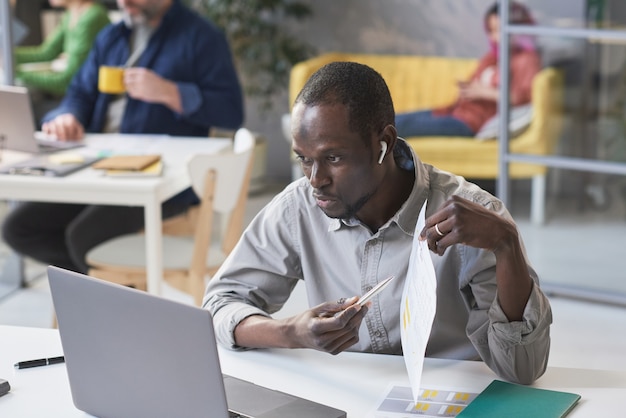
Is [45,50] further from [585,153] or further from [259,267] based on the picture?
[259,267]

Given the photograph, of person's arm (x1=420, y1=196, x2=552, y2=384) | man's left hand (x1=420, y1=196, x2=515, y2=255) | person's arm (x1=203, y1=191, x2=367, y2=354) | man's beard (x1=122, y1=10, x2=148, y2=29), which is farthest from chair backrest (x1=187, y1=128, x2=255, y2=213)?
man's left hand (x1=420, y1=196, x2=515, y2=255)

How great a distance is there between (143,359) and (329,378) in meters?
0.37

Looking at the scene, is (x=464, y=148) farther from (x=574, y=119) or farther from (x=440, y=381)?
(x=440, y=381)

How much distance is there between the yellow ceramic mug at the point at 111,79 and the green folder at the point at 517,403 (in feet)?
7.11

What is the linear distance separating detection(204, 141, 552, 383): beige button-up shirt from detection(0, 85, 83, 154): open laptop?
1610 mm

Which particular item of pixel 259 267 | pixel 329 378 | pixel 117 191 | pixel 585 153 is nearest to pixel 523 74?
pixel 585 153

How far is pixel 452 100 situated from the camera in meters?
5.53

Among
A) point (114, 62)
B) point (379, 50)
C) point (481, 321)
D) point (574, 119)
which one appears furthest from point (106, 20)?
point (481, 321)

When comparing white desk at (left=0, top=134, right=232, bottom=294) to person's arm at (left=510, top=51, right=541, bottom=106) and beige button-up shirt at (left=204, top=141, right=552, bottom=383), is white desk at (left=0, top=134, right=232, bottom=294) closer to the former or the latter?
beige button-up shirt at (left=204, top=141, right=552, bottom=383)

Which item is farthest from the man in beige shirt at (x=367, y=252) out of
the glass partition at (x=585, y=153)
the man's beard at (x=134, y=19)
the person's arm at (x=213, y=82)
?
the glass partition at (x=585, y=153)

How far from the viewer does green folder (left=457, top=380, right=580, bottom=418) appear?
1.46 meters

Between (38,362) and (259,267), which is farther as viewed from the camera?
(259,267)

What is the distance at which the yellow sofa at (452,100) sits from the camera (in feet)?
13.7

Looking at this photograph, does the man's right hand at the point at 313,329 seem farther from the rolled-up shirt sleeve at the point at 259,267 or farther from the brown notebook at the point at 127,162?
the brown notebook at the point at 127,162
